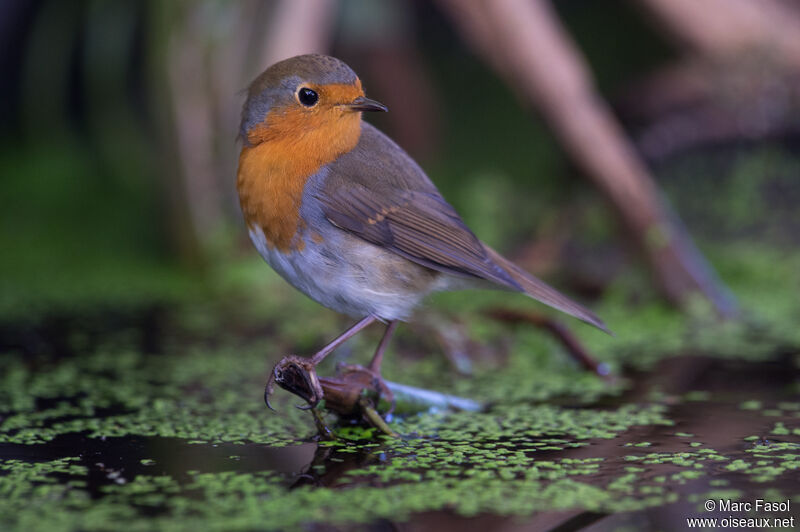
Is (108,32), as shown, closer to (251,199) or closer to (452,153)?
(452,153)

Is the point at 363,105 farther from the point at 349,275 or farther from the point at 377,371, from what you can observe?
the point at 377,371

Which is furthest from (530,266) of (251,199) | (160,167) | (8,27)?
(8,27)

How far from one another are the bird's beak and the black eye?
0.27 feet

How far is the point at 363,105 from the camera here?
97.6 inches

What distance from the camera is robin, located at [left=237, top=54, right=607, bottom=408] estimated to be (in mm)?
2461

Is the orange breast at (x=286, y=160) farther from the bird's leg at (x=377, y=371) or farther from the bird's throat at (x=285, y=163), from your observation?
the bird's leg at (x=377, y=371)

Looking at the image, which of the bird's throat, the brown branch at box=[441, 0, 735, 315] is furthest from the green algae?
the bird's throat

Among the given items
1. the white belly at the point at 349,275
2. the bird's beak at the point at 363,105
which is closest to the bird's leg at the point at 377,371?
the white belly at the point at 349,275

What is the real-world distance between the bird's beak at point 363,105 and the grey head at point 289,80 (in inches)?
1.9

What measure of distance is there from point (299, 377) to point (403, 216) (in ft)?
1.62

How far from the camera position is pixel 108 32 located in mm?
5211

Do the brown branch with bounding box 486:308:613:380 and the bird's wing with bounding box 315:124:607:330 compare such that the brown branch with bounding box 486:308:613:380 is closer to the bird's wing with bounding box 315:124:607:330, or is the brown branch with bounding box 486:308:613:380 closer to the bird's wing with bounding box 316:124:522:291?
the bird's wing with bounding box 315:124:607:330

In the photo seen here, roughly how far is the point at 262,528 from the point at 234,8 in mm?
2894

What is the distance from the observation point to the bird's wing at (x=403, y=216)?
2.53m
